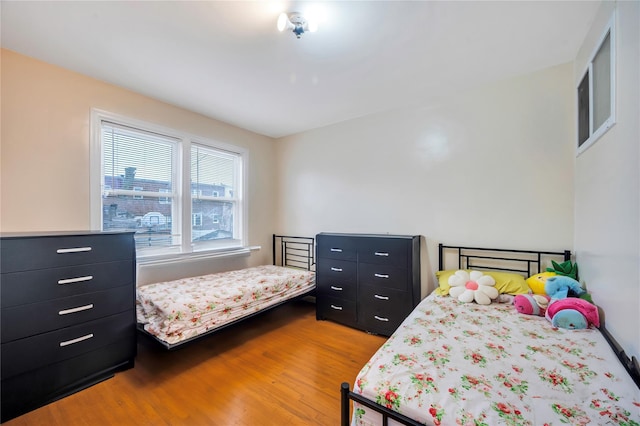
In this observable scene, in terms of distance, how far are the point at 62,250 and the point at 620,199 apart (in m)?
3.29

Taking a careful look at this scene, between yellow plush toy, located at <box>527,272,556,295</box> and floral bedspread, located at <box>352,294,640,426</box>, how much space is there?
19.2 inches

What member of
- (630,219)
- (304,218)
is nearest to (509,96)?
(630,219)

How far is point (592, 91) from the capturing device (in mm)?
1727

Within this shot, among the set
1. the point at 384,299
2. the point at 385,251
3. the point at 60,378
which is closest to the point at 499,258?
the point at 385,251

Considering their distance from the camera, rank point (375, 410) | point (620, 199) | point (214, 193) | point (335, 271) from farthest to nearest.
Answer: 1. point (214, 193)
2. point (335, 271)
3. point (620, 199)
4. point (375, 410)

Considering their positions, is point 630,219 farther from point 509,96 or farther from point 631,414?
point 509,96

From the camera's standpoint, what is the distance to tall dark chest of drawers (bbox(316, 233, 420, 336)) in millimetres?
2572

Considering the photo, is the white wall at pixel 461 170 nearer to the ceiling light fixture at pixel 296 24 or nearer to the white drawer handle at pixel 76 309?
the ceiling light fixture at pixel 296 24

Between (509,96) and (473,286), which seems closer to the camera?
(473,286)

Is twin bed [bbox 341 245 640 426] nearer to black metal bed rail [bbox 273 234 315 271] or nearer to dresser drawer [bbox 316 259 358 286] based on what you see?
dresser drawer [bbox 316 259 358 286]

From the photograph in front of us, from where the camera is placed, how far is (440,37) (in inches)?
71.1

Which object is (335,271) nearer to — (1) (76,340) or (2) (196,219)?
(2) (196,219)

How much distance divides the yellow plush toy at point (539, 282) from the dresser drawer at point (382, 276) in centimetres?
97

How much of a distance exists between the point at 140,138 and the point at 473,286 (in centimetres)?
346
